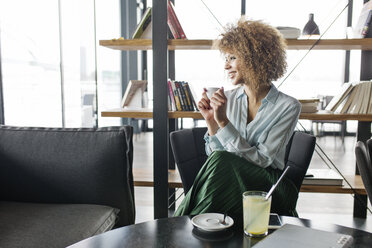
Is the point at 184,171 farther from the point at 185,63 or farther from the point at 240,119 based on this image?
the point at 185,63

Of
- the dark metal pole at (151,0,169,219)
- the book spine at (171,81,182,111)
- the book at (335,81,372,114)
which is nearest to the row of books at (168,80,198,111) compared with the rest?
the book spine at (171,81,182,111)

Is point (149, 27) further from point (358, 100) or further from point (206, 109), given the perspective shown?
point (358, 100)

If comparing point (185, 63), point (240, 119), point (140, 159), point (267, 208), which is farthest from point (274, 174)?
point (185, 63)

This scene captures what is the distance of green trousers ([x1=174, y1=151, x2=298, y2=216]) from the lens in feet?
4.58

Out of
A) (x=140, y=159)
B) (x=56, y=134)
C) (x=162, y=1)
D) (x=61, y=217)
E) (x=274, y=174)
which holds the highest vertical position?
(x=162, y=1)

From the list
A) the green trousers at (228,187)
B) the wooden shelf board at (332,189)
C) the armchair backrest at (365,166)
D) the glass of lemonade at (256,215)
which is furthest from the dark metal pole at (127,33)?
the glass of lemonade at (256,215)

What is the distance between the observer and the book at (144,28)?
2.13 meters

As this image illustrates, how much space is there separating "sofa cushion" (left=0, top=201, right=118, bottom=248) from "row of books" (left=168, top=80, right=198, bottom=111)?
771mm

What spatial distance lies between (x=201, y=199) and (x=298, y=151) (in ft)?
2.05

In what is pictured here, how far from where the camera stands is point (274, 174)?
5.29 feet

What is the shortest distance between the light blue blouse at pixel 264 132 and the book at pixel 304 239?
669 millimetres

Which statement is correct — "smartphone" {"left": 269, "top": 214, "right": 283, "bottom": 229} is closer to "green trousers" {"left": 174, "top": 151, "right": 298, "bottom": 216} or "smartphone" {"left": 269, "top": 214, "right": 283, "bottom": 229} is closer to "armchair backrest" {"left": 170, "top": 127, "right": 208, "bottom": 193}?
"green trousers" {"left": 174, "top": 151, "right": 298, "bottom": 216}

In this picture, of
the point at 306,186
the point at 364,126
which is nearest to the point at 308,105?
the point at 306,186

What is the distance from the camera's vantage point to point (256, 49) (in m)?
1.74
